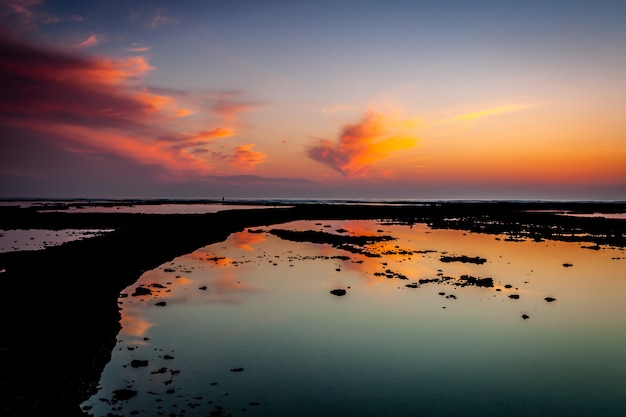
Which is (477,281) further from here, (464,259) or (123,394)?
(123,394)

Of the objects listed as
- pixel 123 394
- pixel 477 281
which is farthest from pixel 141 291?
pixel 477 281

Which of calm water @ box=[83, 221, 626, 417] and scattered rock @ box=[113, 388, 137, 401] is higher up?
scattered rock @ box=[113, 388, 137, 401]

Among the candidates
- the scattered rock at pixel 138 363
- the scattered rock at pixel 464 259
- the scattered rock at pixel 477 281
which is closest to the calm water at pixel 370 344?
the scattered rock at pixel 138 363

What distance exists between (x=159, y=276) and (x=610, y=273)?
108ft

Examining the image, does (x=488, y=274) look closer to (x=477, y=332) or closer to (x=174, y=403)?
(x=477, y=332)

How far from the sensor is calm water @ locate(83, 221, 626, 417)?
11.3 meters

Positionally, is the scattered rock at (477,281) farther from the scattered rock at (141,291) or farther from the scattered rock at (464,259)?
the scattered rock at (141,291)

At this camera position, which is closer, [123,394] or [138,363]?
[123,394]

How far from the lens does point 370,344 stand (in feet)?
52.1

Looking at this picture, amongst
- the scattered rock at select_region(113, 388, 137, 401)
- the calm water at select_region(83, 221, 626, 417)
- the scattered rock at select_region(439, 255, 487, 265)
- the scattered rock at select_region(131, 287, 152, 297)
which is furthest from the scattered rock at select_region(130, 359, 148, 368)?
the scattered rock at select_region(439, 255, 487, 265)

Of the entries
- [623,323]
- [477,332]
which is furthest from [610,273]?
[477,332]

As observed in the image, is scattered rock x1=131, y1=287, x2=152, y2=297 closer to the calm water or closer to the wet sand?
the calm water

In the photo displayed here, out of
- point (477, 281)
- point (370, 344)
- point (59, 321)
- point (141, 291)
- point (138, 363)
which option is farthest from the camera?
point (477, 281)

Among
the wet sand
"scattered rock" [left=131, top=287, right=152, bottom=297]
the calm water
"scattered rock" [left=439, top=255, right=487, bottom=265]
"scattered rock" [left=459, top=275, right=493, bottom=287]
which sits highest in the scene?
the wet sand
